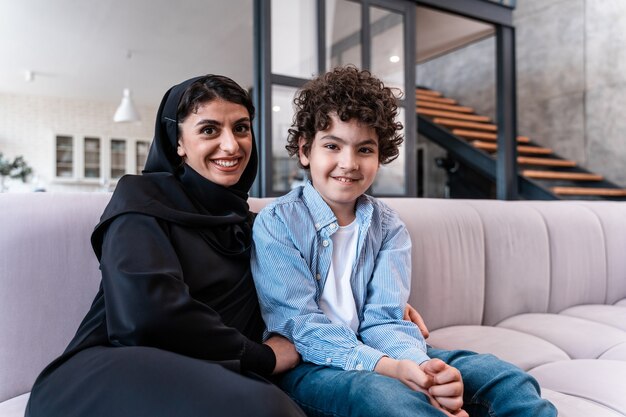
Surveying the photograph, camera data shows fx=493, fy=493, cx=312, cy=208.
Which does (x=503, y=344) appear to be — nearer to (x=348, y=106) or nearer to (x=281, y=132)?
(x=348, y=106)

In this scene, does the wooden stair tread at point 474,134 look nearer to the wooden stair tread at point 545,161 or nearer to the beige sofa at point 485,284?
the wooden stair tread at point 545,161

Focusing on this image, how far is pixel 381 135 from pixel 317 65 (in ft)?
7.88

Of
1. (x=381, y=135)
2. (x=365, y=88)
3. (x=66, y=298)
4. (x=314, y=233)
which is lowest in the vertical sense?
(x=66, y=298)

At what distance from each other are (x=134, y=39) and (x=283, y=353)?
5.81 metres

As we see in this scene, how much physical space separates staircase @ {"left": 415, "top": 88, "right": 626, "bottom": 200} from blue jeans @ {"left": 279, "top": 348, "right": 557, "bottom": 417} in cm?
404

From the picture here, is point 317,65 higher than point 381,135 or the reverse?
higher

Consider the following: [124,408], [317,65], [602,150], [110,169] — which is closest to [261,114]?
[317,65]

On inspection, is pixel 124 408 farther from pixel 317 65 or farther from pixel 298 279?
pixel 317 65

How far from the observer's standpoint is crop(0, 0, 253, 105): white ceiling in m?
5.14

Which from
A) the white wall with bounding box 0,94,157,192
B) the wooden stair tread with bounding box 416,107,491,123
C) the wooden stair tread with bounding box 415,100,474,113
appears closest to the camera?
the wooden stair tread with bounding box 416,107,491,123

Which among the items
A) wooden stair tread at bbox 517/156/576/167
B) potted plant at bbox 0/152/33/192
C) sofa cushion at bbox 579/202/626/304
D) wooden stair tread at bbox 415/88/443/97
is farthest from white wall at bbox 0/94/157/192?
sofa cushion at bbox 579/202/626/304

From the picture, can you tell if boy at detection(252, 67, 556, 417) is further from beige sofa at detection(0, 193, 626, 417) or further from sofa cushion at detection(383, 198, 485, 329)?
sofa cushion at detection(383, 198, 485, 329)

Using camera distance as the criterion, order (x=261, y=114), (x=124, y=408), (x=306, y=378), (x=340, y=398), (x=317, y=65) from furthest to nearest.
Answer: (x=317, y=65), (x=261, y=114), (x=306, y=378), (x=340, y=398), (x=124, y=408)

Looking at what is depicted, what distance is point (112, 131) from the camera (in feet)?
31.5
